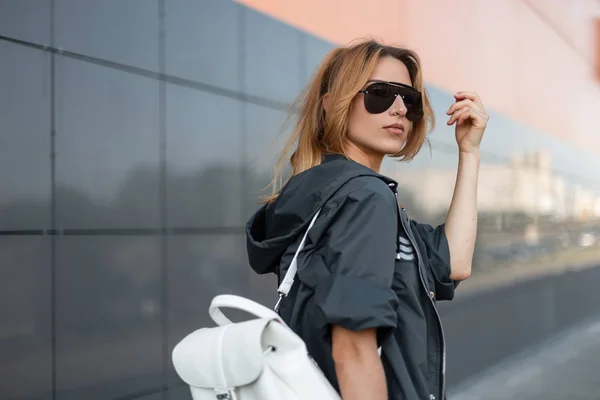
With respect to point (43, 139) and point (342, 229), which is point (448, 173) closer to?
point (43, 139)

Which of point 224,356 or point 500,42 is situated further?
point 500,42

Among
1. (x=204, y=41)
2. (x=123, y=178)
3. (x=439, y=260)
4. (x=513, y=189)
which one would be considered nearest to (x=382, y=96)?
(x=439, y=260)

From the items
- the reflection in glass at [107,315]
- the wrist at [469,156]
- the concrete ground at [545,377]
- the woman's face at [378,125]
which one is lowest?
the concrete ground at [545,377]

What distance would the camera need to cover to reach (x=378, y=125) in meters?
1.82

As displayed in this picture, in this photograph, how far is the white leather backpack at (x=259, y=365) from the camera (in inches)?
54.6

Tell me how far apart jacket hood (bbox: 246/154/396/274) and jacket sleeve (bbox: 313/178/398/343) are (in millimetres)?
51

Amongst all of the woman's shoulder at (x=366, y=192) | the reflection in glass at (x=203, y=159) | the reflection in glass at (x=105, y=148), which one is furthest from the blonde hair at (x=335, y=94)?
the reflection in glass at (x=203, y=159)

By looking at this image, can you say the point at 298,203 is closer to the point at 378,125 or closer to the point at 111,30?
the point at 378,125

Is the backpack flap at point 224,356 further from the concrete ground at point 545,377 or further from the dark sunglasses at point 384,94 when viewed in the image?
the concrete ground at point 545,377

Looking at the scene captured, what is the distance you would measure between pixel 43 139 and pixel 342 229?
2.29 meters

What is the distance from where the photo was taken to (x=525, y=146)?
9477 millimetres

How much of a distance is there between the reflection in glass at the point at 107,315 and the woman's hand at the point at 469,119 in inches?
84.2

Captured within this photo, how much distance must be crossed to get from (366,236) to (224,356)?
37 centimetres

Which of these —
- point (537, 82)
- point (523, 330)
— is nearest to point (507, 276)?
point (523, 330)
